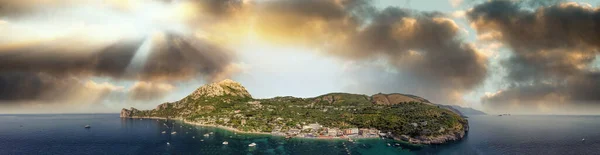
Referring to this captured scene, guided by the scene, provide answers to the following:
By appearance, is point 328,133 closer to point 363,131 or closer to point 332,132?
point 332,132

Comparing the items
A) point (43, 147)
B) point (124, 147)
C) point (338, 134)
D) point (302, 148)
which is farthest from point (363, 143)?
point (43, 147)

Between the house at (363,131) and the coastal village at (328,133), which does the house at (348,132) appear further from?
the house at (363,131)

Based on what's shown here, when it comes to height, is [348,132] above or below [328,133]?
above

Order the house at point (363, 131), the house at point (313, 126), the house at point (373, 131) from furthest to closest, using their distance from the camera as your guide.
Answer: the house at point (313, 126)
the house at point (373, 131)
the house at point (363, 131)

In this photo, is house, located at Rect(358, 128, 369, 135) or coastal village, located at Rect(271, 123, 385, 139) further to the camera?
house, located at Rect(358, 128, 369, 135)

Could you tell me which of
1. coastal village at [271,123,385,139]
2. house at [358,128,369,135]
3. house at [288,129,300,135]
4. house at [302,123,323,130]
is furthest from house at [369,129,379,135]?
house at [288,129,300,135]

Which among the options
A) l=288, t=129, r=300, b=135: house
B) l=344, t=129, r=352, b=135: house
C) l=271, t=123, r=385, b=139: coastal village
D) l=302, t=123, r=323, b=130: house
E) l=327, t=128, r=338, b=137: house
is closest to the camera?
l=271, t=123, r=385, b=139: coastal village

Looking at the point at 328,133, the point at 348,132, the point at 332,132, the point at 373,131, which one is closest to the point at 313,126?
the point at 328,133

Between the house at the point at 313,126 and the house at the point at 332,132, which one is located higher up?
the house at the point at 313,126

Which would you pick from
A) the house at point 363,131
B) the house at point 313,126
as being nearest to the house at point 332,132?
the house at point 313,126

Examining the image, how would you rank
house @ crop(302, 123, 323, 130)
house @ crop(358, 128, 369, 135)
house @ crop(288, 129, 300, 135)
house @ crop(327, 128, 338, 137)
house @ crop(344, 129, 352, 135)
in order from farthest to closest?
house @ crop(302, 123, 323, 130), house @ crop(288, 129, 300, 135), house @ crop(358, 128, 369, 135), house @ crop(344, 129, 352, 135), house @ crop(327, 128, 338, 137)

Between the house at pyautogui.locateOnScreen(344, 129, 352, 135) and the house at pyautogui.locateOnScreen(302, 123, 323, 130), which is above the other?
the house at pyautogui.locateOnScreen(302, 123, 323, 130)

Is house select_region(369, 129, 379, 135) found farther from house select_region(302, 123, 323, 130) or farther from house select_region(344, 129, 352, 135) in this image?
house select_region(302, 123, 323, 130)
